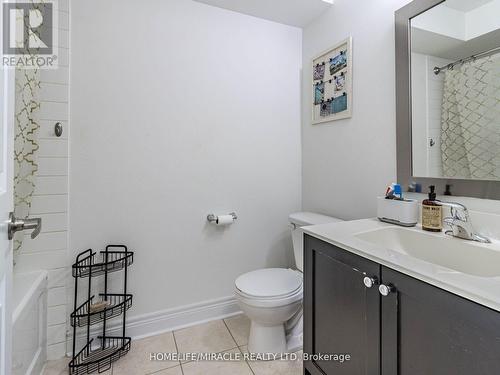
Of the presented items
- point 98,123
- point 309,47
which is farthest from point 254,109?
point 98,123

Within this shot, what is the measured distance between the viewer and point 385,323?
0.88m

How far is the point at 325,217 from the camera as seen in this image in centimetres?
182

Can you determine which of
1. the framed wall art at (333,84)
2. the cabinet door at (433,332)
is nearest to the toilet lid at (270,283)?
the cabinet door at (433,332)

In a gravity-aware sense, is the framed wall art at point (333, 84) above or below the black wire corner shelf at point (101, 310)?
above

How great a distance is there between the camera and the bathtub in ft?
3.64

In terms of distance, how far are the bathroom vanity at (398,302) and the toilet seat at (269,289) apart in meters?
0.19

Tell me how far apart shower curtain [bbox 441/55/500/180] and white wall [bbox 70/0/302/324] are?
3.54ft

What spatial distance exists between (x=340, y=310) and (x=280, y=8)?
1923mm

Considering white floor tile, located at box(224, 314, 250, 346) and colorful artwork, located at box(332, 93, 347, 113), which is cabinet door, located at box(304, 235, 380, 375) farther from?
colorful artwork, located at box(332, 93, 347, 113)

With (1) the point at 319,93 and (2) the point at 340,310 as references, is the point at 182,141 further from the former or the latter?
(2) the point at 340,310

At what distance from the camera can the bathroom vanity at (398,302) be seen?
26.3 inches

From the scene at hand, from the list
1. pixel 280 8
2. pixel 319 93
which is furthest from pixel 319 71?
pixel 280 8

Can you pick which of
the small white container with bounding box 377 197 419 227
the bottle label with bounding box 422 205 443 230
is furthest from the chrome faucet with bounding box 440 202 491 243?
the small white container with bounding box 377 197 419 227

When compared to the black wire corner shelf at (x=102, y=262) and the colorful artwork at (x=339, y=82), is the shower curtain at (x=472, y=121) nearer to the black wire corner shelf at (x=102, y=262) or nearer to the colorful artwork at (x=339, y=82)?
the colorful artwork at (x=339, y=82)
